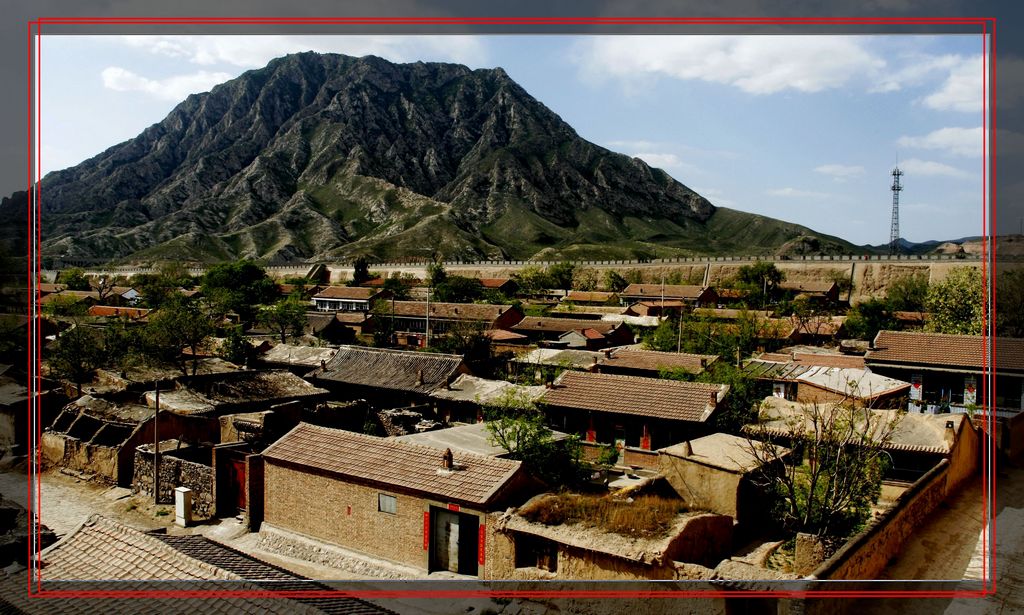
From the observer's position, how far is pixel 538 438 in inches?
647

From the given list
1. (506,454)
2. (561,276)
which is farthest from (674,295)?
(506,454)

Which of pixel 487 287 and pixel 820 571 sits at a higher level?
pixel 487 287

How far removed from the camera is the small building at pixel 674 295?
7194cm

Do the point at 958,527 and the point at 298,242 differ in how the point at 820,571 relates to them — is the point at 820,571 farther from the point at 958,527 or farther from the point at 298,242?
the point at 298,242

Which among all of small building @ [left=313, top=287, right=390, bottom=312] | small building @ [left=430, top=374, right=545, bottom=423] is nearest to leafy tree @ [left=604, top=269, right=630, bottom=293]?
small building @ [left=313, top=287, right=390, bottom=312]

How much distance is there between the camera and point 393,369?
30.8 meters

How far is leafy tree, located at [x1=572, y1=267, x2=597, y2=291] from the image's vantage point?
9806cm

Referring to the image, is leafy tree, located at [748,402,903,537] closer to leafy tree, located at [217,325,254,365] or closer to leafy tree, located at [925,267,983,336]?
leafy tree, located at [925,267,983,336]

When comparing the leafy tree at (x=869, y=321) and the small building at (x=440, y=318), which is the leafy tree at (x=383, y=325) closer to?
the small building at (x=440, y=318)

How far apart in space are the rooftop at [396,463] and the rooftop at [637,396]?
27.9ft

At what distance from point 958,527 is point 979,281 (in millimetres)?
38446

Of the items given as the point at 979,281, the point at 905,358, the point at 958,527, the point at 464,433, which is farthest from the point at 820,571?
the point at 979,281

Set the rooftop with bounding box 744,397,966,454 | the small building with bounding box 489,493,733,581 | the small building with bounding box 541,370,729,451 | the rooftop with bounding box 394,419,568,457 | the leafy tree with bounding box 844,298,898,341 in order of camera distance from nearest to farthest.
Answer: the small building with bounding box 489,493,733,581
the rooftop with bounding box 394,419,568,457
the rooftop with bounding box 744,397,966,454
the small building with bounding box 541,370,729,451
the leafy tree with bounding box 844,298,898,341

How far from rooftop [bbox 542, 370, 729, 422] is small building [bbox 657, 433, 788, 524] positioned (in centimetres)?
433
